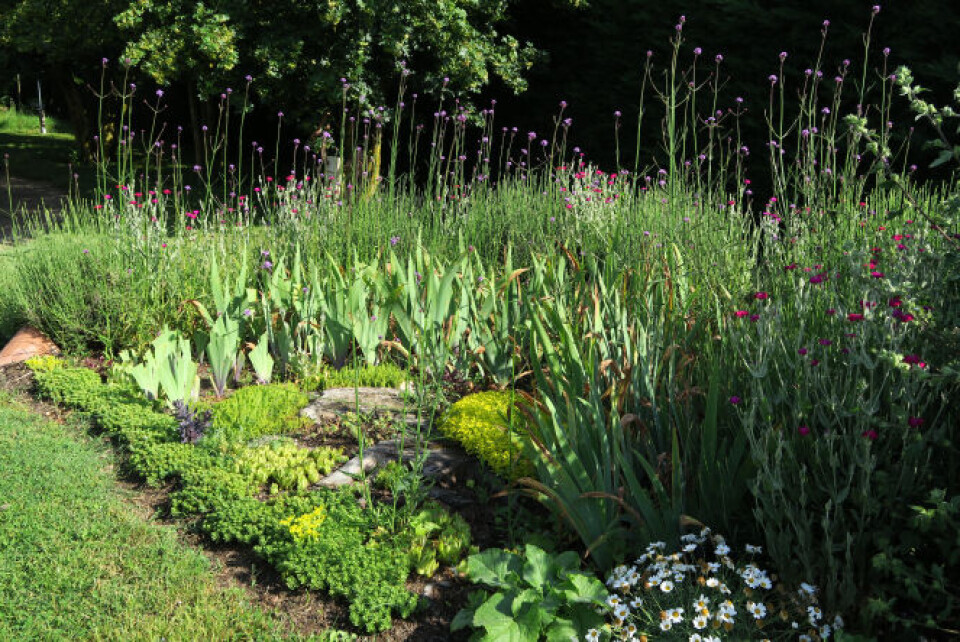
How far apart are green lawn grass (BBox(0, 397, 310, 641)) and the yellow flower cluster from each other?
283mm

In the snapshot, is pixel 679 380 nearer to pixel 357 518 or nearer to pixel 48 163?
pixel 357 518

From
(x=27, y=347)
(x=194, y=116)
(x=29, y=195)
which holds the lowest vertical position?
(x=29, y=195)

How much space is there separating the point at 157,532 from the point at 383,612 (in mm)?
1154

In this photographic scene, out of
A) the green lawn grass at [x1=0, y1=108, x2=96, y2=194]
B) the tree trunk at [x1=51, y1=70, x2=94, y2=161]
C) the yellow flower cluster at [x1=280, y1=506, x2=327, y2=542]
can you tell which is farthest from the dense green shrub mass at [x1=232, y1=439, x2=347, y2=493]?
the tree trunk at [x1=51, y1=70, x2=94, y2=161]

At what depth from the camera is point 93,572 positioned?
2.99m

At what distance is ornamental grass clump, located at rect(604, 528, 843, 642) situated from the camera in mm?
Result: 2203

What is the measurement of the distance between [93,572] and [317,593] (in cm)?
86

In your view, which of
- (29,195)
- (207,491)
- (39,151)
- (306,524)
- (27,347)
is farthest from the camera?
(39,151)

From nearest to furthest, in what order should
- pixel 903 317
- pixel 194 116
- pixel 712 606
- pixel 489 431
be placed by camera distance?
pixel 903 317
pixel 712 606
pixel 489 431
pixel 194 116

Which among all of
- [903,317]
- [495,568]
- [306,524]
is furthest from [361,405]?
[903,317]

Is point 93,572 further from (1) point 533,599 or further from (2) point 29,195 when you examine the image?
(2) point 29,195

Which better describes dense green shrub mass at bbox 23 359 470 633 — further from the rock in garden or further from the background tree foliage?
the background tree foliage

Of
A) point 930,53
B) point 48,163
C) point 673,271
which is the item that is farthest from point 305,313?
point 48,163

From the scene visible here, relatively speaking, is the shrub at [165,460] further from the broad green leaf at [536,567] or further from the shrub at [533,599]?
the broad green leaf at [536,567]
